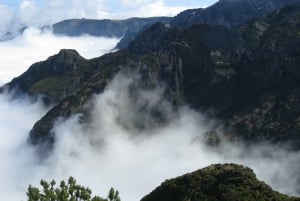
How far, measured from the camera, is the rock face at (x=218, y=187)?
295 feet

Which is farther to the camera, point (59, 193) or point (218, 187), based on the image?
point (218, 187)

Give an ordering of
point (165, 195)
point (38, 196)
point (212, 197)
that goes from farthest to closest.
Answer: point (165, 195)
point (212, 197)
point (38, 196)

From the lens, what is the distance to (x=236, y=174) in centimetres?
9538

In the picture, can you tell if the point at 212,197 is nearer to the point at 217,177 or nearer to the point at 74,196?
the point at 217,177

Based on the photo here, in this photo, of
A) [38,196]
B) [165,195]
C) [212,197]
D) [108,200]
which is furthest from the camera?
[165,195]

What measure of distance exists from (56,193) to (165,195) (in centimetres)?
2511

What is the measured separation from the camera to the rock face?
90000 millimetres

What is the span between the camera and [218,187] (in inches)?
3634

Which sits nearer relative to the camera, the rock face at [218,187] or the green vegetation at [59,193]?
the green vegetation at [59,193]

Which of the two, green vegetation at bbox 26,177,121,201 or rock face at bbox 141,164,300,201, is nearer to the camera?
green vegetation at bbox 26,177,121,201

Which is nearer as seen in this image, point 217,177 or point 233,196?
point 233,196

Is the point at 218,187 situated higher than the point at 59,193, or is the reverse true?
the point at 59,193

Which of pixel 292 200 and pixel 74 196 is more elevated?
pixel 74 196

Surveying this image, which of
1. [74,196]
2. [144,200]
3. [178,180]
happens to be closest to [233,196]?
[178,180]
